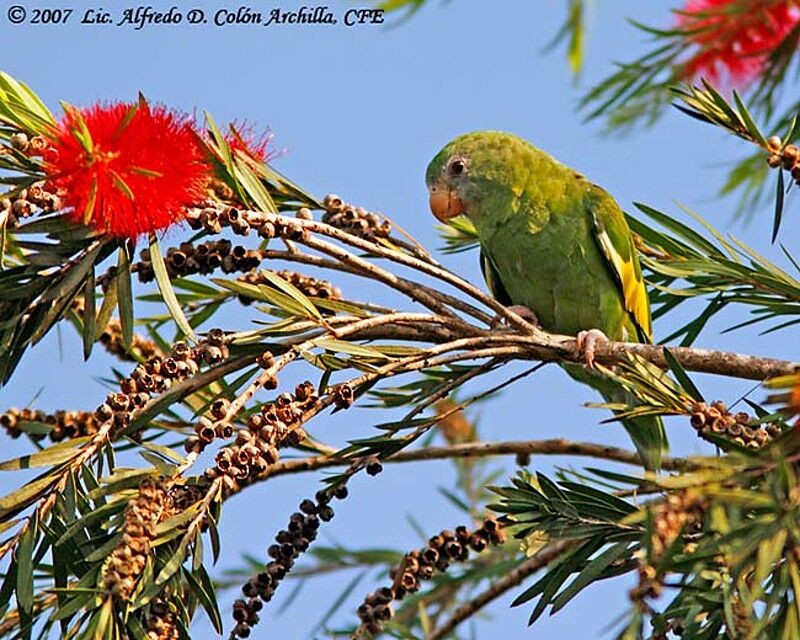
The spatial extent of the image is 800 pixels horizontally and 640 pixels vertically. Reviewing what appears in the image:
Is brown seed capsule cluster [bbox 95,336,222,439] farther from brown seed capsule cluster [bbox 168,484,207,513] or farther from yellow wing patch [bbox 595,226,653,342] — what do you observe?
yellow wing patch [bbox 595,226,653,342]

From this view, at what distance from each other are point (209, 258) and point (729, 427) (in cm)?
84

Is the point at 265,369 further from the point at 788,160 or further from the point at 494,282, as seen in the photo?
the point at 494,282

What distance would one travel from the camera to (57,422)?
209 centimetres

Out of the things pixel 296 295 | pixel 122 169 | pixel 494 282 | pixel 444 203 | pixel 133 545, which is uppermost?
pixel 444 203

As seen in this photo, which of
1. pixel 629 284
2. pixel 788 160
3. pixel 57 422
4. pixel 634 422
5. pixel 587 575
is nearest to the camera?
pixel 587 575

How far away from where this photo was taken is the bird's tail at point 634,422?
3.10 metres

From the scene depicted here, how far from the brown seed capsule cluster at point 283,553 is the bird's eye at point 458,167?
222 cm

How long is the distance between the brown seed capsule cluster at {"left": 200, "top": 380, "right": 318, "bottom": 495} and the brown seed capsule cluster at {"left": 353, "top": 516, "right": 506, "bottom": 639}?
1.31 ft

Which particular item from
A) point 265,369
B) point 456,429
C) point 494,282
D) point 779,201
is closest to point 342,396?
point 265,369

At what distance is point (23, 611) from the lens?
1.58 metres

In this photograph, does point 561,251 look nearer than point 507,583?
No

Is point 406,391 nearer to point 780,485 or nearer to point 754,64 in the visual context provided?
point 754,64

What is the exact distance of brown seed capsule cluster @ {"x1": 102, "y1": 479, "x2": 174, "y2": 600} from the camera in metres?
1.46

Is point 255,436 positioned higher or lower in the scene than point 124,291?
lower
